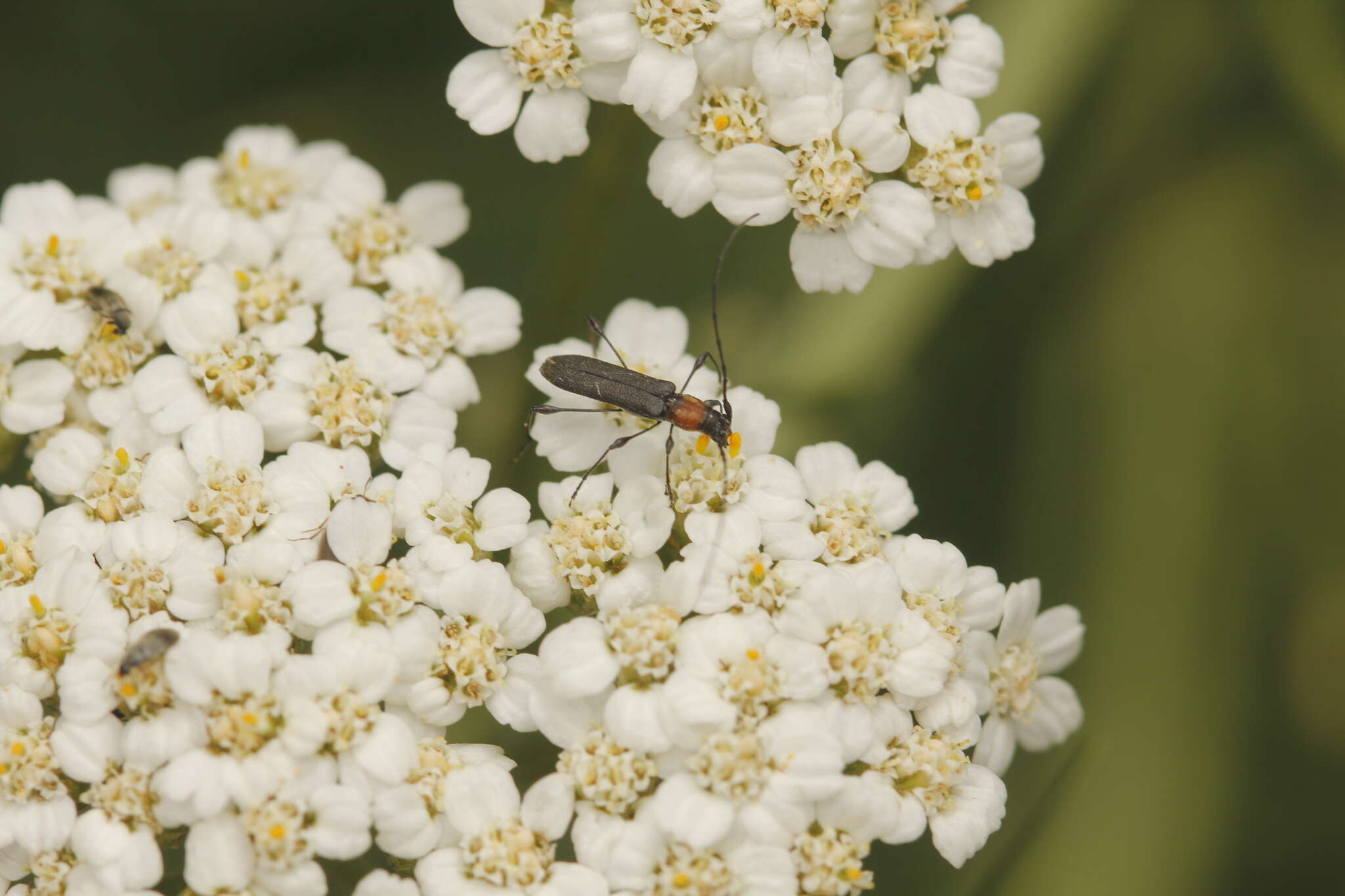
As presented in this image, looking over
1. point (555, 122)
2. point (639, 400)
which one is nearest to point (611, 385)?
point (639, 400)

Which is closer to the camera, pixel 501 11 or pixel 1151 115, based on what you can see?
pixel 501 11

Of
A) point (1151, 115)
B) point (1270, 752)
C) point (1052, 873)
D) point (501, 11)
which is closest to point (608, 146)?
point (501, 11)

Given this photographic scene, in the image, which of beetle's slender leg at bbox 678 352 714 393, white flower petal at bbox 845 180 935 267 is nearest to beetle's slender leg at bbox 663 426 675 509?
beetle's slender leg at bbox 678 352 714 393

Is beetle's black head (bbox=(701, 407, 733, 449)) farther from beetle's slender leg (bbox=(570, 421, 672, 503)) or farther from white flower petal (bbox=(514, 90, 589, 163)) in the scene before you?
white flower petal (bbox=(514, 90, 589, 163))

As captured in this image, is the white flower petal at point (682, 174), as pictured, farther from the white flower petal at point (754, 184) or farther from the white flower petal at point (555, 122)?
the white flower petal at point (555, 122)

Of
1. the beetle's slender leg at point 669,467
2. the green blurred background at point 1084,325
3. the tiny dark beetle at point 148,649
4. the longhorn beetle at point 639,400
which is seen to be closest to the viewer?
the tiny dark beetle at point 148,649

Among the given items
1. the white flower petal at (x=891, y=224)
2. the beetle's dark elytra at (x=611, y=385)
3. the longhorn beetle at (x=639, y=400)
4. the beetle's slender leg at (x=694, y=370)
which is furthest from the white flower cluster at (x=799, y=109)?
the beetle's dark elytra at (x=611, y=385)

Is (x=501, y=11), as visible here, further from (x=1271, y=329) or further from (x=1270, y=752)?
(x=1270, y=752)
